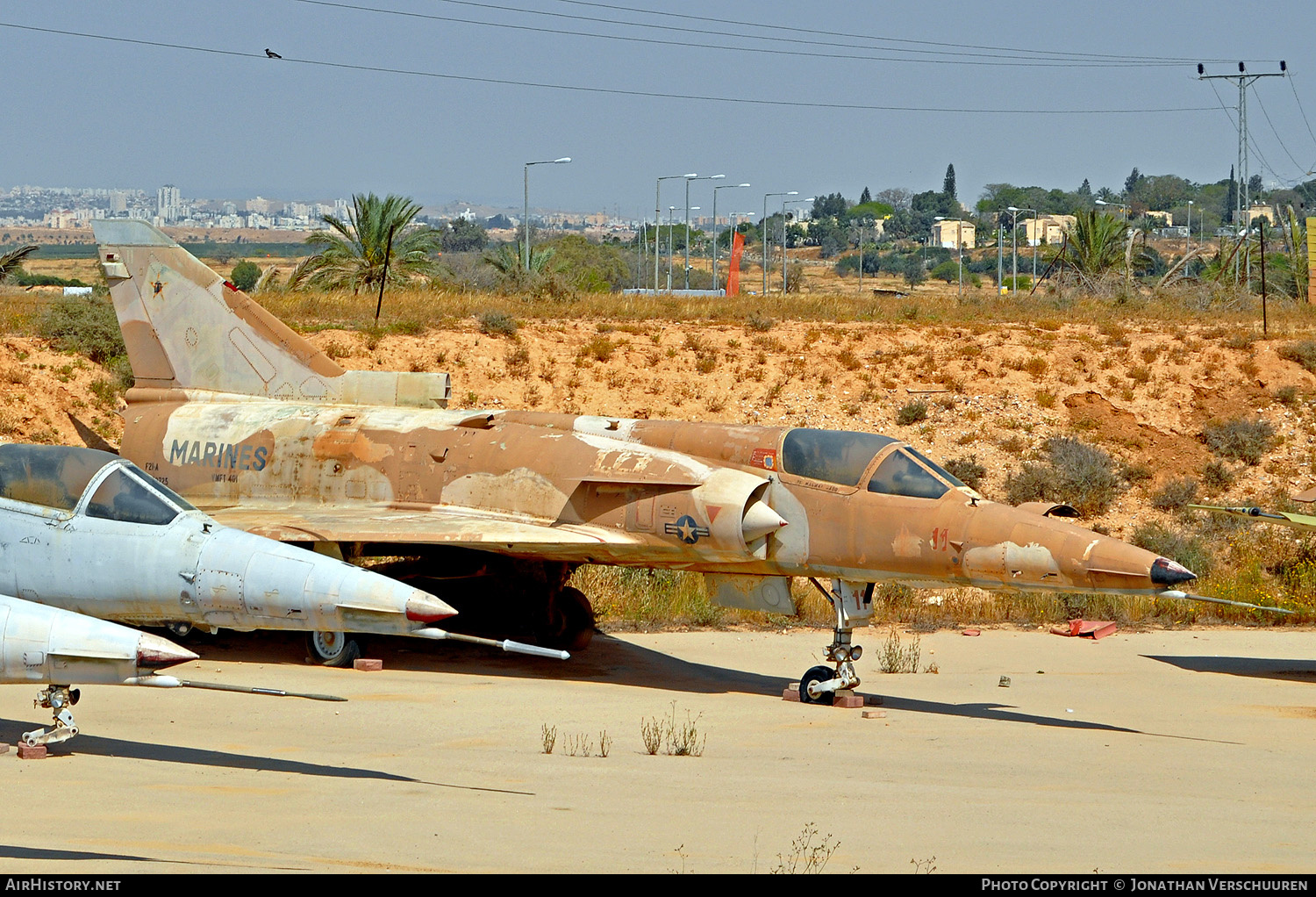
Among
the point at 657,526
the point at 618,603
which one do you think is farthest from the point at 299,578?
the point at 618,603

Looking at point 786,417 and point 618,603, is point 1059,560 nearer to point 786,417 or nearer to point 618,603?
point 618,603

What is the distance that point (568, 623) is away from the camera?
1470 centimetres

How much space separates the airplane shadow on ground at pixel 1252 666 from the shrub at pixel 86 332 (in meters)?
20.9

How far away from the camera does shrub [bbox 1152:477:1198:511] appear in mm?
25109

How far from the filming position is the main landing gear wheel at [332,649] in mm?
13117

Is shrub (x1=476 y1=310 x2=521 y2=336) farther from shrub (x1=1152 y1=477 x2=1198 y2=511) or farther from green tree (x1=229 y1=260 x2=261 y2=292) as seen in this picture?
green tree (x1=229 y1=260 x2=261 y2=292)

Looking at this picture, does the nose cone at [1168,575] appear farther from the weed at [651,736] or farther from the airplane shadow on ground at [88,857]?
the airplane shadow on ground at [88,857]

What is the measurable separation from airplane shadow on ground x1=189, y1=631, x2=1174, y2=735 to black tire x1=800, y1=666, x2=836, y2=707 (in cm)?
21

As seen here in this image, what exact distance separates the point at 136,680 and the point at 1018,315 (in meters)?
30.0

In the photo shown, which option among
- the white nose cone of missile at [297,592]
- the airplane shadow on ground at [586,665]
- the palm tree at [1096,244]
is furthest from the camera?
the palm tree at [1096,244]

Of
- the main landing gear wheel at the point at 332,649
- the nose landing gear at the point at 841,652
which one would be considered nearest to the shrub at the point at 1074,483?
the nose landing gear at the point at 841,652
